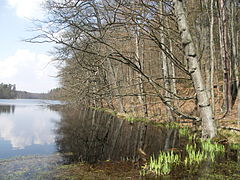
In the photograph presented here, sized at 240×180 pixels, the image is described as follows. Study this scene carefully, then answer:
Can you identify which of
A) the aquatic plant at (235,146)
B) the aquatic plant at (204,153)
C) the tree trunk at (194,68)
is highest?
the tree trunk at (194,68)

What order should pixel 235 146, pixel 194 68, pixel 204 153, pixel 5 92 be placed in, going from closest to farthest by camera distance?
pixel 204 153 < pixel 194 68 < pixel 235 146 < pixel 5 92

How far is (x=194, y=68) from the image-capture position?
5.20m

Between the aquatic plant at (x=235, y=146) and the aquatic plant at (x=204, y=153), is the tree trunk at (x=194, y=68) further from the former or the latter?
the aquatic plant at (x=235, y=146)

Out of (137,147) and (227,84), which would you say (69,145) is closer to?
(137,147)

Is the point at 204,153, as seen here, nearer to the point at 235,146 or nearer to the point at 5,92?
the point at 235,146

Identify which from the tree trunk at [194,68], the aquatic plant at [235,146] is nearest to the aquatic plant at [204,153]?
the tree trunk at [194,68]

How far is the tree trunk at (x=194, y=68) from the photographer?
516 centimetres

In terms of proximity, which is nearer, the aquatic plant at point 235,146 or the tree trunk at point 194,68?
the tree trunk at point 194,68

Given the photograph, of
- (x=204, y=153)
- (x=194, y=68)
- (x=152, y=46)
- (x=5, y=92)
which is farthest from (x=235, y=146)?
(x=5, y=92)

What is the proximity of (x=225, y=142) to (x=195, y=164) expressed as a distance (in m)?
2.30

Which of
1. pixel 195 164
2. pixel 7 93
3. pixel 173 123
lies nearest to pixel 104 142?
pixel 195 164

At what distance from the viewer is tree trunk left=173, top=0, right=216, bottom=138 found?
203 inches

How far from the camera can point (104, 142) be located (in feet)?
24.4

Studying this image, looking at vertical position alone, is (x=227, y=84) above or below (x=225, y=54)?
below
